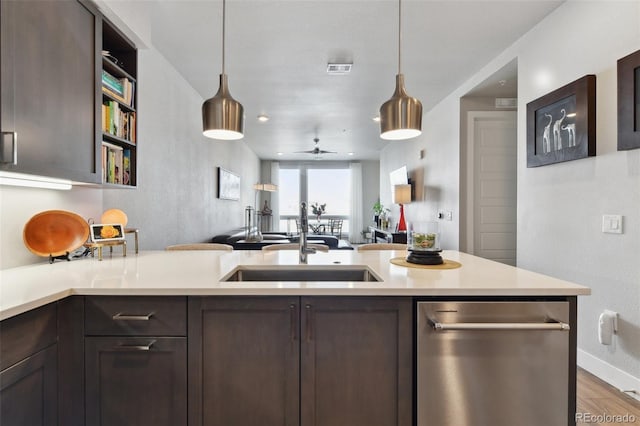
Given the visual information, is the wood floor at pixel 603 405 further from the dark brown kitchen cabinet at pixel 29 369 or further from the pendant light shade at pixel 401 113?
the dark brown kitchen cabinet at pixel 29 369

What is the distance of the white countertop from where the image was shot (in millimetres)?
1278

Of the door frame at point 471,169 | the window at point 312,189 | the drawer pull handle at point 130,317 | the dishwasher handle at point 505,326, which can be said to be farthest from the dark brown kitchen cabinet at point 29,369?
Answer: the window at point 312,189

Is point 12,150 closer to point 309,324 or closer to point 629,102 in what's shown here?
point 309,324

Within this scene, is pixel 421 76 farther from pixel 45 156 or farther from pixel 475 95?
pixel 45 156

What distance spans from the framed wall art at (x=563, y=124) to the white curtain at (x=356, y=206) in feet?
22.9

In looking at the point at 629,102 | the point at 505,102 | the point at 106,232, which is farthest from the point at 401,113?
the point at 505,102

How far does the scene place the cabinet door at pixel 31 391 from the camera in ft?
3.47

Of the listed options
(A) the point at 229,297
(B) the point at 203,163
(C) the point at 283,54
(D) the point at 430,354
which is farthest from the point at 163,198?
(D) the point at 430,354

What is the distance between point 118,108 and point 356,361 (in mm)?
2030

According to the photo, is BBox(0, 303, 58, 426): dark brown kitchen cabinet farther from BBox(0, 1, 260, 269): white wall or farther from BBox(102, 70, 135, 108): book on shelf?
BBox(102, 70, 135, 108): book on shelf

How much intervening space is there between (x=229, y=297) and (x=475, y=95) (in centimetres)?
405

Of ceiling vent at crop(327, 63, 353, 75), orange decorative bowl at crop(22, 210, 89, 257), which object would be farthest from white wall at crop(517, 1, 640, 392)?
orange decorative bowl at crop(22, 210, 89, 257)

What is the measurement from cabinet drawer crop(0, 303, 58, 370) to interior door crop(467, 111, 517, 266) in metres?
4.08

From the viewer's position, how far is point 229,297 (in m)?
1.31
